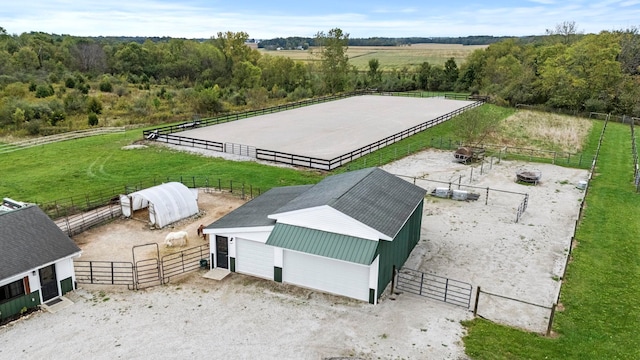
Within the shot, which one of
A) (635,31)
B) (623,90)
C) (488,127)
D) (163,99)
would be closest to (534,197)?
(488,127)

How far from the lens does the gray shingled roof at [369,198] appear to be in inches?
600

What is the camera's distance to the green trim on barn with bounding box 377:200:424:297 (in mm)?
14922

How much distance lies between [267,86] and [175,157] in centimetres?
5233

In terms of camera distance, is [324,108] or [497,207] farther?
[324,108]

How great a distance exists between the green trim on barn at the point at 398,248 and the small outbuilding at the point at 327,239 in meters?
0.03

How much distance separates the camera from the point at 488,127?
3684 cm

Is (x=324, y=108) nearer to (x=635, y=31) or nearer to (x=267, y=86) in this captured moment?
(x=267, y=86)

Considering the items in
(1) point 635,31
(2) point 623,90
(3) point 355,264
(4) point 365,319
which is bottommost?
(4) point 365,319

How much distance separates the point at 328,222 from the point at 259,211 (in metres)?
3.55

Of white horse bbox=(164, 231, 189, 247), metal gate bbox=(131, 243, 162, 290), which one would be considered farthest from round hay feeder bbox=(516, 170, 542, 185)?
metal gate bbox=(131, 243, 162, 290)

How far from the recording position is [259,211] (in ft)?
57.6

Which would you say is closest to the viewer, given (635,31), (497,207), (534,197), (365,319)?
(365,319)

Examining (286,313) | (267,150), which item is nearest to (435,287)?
(286,313)

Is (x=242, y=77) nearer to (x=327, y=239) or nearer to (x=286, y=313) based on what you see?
(x=327, y=239)
